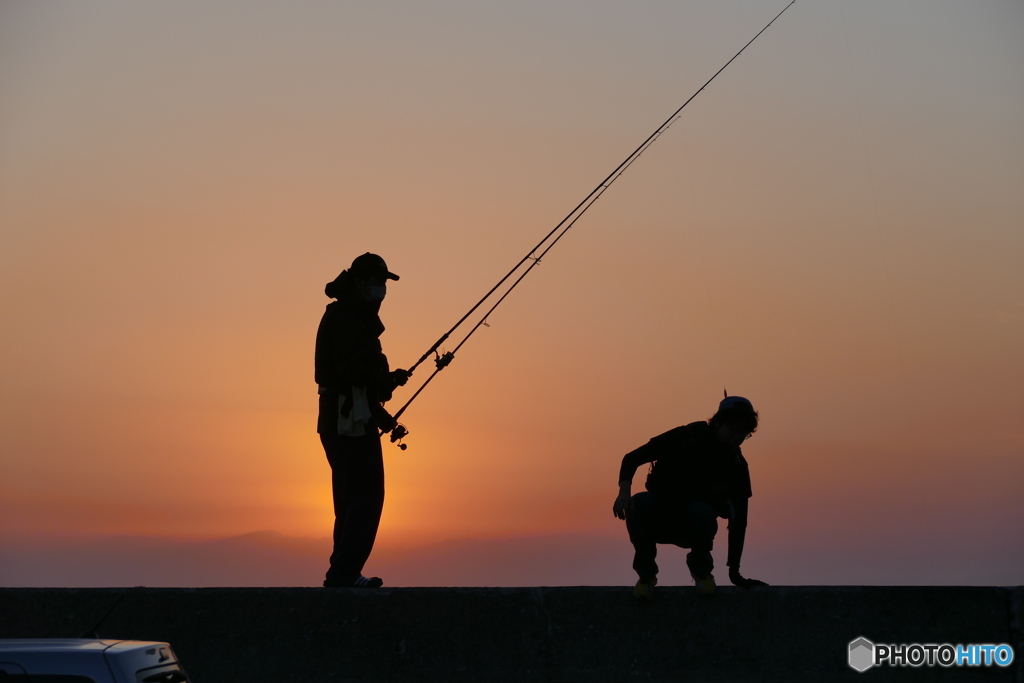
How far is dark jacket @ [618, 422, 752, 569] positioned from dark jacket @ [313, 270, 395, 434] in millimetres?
1375

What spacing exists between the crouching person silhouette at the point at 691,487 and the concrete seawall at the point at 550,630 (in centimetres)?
30

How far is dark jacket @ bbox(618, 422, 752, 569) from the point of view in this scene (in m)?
5.51

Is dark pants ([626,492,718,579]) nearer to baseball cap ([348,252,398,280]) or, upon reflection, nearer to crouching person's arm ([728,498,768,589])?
crouching person's arm ([728,498,768,589])

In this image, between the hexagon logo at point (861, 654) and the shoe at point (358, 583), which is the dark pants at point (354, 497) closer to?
the shoe at point (358, 583)

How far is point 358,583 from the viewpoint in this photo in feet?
18.3

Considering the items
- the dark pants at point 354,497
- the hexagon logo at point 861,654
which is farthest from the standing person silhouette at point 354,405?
the hexagon logo at point 861,654

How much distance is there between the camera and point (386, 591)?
5.23 metres

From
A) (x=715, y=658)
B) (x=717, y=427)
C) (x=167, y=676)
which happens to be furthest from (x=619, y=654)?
(x=167, y=676)

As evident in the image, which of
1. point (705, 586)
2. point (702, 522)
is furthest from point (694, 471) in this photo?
point (705, 586)

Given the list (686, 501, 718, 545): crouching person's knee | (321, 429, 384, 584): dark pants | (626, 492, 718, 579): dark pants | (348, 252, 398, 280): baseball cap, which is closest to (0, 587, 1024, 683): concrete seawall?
(626, 492, 718, 579): dark pants

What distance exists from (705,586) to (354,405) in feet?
6.54

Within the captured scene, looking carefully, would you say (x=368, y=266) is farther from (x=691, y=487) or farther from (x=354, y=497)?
(x=691, y=487)

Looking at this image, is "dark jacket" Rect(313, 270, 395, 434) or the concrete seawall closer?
the concrete seawall

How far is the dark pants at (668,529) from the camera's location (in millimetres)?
5320
